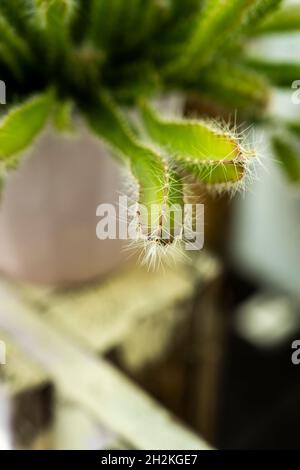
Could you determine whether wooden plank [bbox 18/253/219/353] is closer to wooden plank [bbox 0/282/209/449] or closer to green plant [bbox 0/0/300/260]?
wooden plank [bbox 0/282/209/449]

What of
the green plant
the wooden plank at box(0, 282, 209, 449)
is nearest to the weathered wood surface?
the wooden plank at box(0, 282, 209, 449)

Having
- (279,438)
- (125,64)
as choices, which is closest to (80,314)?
(125,64)

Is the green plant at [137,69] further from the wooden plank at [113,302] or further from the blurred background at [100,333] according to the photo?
the wooden plank at [113,302]

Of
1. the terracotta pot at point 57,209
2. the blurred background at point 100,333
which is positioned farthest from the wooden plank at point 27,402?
the terracotta pot at point 57,209

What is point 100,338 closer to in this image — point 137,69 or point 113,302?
point 113,302

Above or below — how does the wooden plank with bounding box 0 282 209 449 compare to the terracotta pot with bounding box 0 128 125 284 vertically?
below

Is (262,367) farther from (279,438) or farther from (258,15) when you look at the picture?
(258,15)
